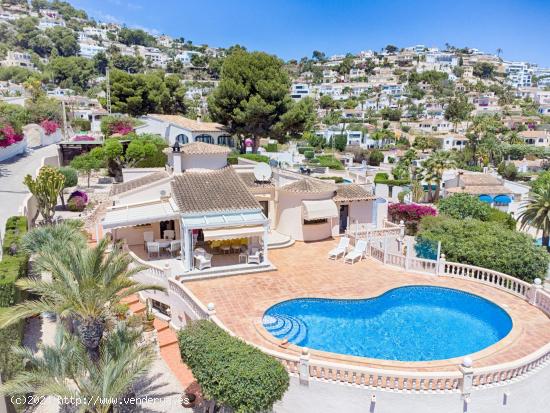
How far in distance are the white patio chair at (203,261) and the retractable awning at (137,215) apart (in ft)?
11.0

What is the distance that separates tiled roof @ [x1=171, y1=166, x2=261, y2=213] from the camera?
28.0 m

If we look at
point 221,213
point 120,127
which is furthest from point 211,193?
point 120,127

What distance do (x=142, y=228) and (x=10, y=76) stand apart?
176 meters

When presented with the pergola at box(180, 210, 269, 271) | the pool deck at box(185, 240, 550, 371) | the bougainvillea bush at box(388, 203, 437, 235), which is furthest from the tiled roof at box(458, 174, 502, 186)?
the pergola at box(180, 210, 269, 271)

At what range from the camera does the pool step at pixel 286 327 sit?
2027 centimetres

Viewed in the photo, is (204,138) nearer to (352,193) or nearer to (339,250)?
(352,193)

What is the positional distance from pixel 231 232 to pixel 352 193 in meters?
14.5

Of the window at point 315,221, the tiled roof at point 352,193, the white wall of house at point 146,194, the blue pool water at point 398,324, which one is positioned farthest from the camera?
the tiled roof at point 352,193

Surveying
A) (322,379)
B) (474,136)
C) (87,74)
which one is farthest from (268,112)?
(87,74)

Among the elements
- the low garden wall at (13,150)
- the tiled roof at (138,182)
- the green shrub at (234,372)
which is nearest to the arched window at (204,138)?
the tiled roof at (138,182)

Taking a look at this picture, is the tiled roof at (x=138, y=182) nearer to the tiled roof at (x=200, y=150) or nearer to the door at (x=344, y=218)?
the tiled roof at (x=200, y=150)

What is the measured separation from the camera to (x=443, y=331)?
70.9 ft

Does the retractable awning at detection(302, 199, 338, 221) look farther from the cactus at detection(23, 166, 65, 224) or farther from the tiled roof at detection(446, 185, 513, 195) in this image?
the tiled roof at detection(446, 185, 513, 195)

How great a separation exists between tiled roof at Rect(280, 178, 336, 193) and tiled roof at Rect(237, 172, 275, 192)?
4.65 ft
